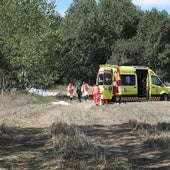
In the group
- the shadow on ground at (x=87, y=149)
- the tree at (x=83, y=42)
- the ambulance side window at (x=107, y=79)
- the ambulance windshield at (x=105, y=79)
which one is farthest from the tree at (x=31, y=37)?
the shadow on ground at (x=87, y=149)

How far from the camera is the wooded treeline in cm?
4441

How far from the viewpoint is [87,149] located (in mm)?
11516

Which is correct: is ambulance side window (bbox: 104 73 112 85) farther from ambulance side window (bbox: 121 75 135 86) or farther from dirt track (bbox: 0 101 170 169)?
dirt track (bbox: 0 101 170 169)

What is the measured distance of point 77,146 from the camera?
38.7 ft

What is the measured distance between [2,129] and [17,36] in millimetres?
29334

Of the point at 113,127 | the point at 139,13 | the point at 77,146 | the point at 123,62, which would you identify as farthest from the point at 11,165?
the point at 139,13

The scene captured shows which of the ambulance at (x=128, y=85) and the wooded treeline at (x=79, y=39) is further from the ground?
the wooded treeline at (x=79, y=39)

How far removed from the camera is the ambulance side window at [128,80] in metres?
34.9

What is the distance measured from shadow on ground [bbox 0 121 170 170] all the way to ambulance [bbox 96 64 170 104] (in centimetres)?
1753

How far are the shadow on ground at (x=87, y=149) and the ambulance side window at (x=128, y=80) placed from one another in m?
18.6

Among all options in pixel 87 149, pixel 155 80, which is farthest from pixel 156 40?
pixel 87 149

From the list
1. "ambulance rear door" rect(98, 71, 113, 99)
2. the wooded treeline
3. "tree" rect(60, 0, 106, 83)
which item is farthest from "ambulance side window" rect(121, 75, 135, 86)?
"tree" rect(60, 0, 106, 83)

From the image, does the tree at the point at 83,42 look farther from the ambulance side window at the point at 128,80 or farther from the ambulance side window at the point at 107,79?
the ambulance side window at the point at 107,79

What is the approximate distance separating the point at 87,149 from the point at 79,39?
2557 inches
